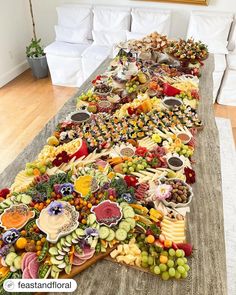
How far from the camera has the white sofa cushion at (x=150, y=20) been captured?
13.1ft

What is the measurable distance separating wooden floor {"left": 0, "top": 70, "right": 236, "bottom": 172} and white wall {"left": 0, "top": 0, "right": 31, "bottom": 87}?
0.17 meters

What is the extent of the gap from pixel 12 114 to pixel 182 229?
312cm

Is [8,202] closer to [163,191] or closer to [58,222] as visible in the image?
[58,222]

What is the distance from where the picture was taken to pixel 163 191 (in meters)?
1.39

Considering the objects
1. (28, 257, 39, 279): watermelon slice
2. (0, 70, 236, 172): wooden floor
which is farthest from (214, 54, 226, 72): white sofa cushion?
(28, 257, 39, 279): watermelon slice

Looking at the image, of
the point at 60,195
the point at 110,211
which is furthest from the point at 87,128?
the point at 110,211

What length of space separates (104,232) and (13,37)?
4.26 m

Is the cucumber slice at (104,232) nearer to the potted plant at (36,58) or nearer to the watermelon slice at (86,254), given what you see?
the watermelon slice at (86,254)

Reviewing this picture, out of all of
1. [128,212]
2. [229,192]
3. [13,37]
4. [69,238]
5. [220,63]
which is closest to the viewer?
[69,238]

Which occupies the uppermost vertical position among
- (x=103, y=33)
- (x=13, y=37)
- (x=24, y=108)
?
(x=103, y=33)

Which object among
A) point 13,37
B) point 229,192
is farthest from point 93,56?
point 229,192

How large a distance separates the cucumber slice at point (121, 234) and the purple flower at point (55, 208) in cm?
28

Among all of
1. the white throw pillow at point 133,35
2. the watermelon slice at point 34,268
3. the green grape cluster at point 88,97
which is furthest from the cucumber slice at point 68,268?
the white throw pillow at point 133,35

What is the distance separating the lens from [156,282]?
1.12 meters
